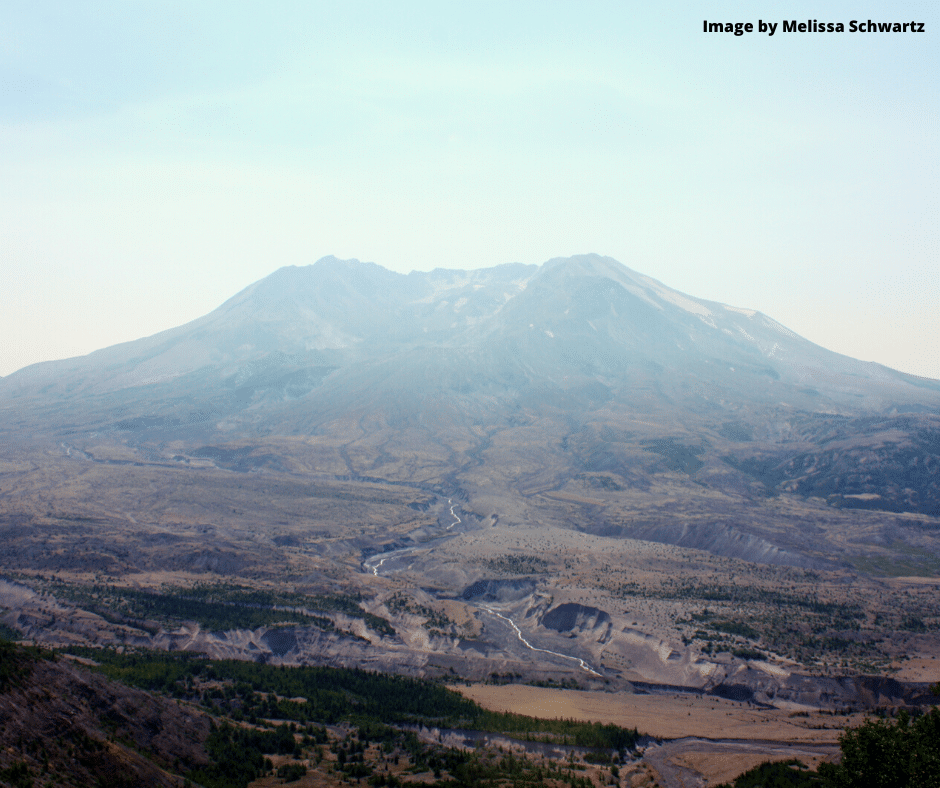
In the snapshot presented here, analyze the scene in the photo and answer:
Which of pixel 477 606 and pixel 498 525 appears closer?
pixel 477 606

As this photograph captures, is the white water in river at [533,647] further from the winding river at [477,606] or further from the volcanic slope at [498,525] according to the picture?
the volcanic slope at [498,525]

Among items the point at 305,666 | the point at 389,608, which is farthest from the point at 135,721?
the point at 389,608

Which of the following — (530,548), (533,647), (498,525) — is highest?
(498,525)

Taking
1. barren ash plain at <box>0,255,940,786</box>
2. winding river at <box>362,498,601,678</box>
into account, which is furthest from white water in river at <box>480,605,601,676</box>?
barren ash plain at <box>0,255,940,786</box>

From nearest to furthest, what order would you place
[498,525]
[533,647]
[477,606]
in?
[533,647]
[477,606]
[498,525]

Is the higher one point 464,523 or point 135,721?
point 135,721

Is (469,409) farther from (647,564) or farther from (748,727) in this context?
(748,727)

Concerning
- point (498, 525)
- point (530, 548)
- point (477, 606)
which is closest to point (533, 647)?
point (477, 606)

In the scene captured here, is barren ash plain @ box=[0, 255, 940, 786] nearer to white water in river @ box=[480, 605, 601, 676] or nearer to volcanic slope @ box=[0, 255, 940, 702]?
white water in river @ box=[480, 605, 601, 676]

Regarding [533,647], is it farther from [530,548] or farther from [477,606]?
[530,548]
